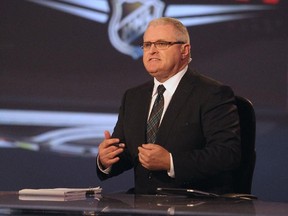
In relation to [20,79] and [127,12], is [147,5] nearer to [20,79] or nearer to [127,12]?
[127,12]

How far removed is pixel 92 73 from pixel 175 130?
1.63 metres

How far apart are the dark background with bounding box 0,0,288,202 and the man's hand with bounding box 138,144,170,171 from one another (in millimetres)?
1666

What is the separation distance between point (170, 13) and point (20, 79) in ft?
3.58

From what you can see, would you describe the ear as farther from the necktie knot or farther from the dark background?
the dark background

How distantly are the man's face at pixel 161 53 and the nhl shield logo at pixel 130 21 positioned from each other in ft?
4.36

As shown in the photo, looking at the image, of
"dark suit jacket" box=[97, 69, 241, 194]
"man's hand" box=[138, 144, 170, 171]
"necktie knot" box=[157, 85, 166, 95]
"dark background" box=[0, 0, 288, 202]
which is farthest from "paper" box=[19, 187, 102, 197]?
"dark background" box=[0, 0, 288, 202]

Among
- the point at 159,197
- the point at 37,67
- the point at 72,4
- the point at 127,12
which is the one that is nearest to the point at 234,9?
the point at 127,12

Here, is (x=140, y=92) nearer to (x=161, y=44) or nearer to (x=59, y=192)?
(x=161, y=44)

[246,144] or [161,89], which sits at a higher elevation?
[161,89]

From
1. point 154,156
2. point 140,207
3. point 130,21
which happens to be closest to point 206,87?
point 154,156

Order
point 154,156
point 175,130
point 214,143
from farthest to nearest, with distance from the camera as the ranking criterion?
point 175,130 < point 214,143 < point 154,156

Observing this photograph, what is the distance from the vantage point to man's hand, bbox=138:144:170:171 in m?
3.00

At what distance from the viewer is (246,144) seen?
334 centimetres

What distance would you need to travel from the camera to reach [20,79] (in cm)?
483
